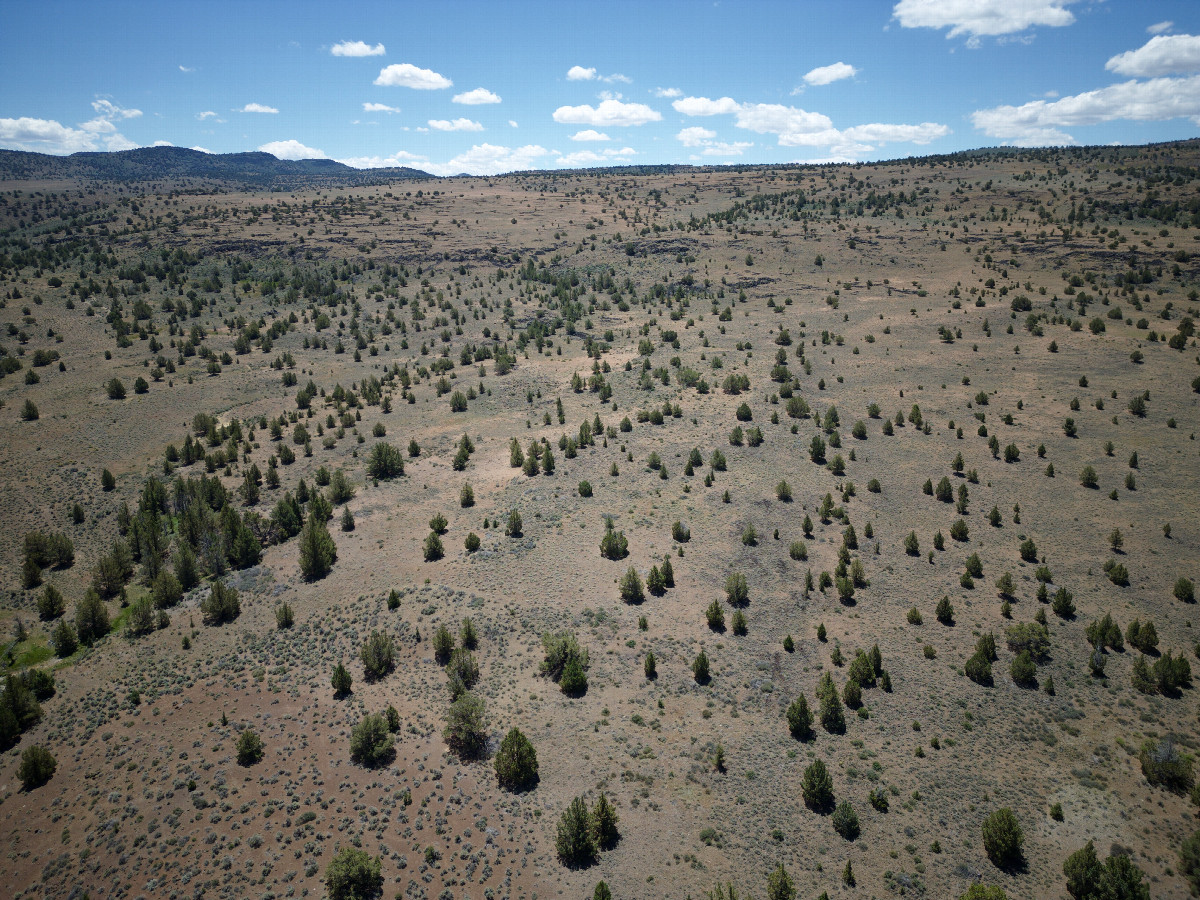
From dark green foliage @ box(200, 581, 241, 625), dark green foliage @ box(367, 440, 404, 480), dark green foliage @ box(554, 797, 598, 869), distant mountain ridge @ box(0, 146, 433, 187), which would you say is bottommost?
dark green foliage @ box(554, 797, 598, 869)

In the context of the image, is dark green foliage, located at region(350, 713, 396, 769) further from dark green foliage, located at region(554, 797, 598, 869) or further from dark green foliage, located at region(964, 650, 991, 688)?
dark green foliage, located at region(964, 650, 991, 688)

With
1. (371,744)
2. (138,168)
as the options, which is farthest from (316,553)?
(138,168)

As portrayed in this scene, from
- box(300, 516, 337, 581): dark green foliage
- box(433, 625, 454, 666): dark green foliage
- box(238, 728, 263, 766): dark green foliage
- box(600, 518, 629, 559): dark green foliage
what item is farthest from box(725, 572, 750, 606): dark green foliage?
box(300, 516, 337, 581): dark green foliage

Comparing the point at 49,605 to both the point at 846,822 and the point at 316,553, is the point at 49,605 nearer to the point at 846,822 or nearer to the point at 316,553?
the point at 316,553

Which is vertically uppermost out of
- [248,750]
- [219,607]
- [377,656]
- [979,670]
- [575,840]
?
[979,670]

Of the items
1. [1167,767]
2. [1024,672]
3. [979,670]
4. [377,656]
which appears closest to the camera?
[1167,767]

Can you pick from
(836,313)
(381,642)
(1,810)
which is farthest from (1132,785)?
(836,313)
